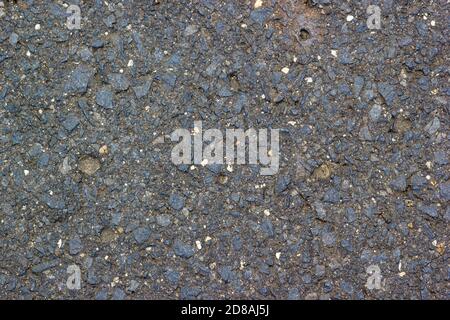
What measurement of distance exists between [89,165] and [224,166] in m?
0.57

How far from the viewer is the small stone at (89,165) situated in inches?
96.3

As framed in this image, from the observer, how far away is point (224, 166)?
2.45 meters

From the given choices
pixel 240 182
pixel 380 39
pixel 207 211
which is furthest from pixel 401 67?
pixel 207 211

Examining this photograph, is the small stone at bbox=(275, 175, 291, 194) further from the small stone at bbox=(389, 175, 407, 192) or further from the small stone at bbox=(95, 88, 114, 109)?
the small stone at bbox=(95, 88, 114, 109)

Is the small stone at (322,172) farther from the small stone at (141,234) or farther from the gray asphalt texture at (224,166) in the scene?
the small stone at (141,234)

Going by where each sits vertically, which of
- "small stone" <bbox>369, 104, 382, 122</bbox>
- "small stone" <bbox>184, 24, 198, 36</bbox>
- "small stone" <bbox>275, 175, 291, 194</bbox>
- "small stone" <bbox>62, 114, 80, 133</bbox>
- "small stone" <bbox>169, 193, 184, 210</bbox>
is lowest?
"small stone" <bbox>169, 193, 184, 210</bbox>

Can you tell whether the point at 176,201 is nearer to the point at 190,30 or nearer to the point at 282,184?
the point at 282,184

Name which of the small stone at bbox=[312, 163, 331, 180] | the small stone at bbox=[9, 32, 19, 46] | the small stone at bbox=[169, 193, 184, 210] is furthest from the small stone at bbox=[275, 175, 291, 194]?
the small stone at bbox=[9, 32, 19, 46]

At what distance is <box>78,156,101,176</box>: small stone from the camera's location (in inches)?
96.3

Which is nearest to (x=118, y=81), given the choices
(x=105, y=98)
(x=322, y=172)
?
(x=105, y=98)

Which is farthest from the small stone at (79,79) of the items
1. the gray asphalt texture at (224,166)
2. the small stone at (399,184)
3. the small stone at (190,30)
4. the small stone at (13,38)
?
the small stone at (399,184)

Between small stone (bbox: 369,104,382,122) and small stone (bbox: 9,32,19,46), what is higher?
small stone (bbox: 9,32,19,46)
